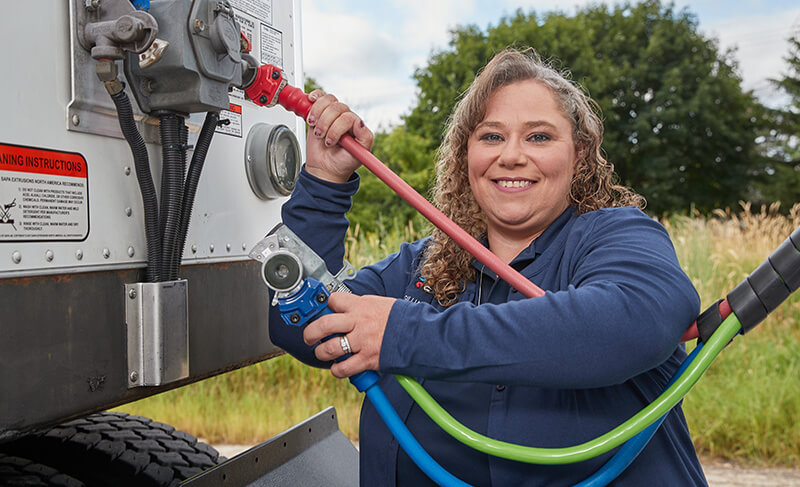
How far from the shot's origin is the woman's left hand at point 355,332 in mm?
1357

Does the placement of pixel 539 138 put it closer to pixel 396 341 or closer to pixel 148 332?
pixel 396 341

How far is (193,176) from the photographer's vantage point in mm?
1520

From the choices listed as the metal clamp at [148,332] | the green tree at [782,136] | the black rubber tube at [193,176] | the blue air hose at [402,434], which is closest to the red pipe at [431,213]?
the black rubber tube at [193,176]

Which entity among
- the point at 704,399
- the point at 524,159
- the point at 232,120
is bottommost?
the point at 704,399

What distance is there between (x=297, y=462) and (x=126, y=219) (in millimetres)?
905

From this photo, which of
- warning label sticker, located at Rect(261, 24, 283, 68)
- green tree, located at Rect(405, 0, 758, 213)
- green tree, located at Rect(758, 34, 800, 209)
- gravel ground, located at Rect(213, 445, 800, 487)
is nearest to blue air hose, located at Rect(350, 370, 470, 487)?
warning label sticker, located at Rect(261, 24, 283, 68)

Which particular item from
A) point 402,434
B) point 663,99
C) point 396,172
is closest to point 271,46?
point 402,434

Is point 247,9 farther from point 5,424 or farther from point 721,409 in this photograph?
point 721,409

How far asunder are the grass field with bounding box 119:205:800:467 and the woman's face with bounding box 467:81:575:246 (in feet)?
10.9

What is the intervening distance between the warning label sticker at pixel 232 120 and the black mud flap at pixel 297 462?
78cm

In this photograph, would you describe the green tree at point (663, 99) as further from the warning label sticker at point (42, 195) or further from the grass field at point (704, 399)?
the warning label sticker at point (42, 195)

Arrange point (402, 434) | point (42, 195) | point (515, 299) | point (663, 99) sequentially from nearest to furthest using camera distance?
point (42, 195) < point (402, 434) < point (515, 299) < point (663, 99)

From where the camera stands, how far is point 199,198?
1649 millimetres

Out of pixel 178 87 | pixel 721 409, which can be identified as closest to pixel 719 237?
pixel 721 409
